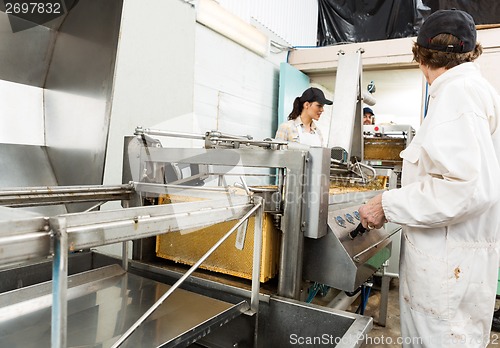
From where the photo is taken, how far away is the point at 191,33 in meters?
2.44

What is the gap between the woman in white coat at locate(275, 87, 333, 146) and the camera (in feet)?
8.99

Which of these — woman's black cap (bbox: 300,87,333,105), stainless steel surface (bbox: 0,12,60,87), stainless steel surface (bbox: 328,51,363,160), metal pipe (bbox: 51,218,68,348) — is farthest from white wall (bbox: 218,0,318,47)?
metal pipe (bbox: 51,218,68,348)

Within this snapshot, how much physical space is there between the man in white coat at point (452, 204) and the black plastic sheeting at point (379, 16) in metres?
3.15

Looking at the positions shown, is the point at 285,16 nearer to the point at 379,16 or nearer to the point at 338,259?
the point at 379,16

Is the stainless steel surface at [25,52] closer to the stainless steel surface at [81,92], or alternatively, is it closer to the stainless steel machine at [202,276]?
the stainless steel surface at [81,92]

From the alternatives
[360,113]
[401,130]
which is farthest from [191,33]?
[401,130]

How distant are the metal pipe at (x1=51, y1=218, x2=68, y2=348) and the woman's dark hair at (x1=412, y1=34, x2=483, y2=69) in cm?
117

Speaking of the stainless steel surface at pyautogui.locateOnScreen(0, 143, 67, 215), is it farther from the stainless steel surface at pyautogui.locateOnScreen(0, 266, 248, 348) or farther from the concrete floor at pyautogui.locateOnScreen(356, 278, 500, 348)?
the concrete floor at pyautogui.locateOnScreen(356, 278, 500, 348)

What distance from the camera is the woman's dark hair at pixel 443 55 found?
1087mm

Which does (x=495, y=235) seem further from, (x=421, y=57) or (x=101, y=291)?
(x=101, y=291)

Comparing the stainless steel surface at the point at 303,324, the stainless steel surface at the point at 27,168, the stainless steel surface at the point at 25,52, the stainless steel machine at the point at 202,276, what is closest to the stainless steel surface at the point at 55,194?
the stainless steel machine at the point at 202,276

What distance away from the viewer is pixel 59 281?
0.53 metres

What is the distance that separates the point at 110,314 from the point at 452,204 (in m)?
1.02

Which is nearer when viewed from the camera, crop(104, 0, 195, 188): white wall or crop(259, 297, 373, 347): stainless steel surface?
crop(259, 297, 373, 347): stainless steel surface
